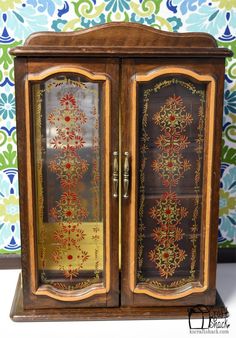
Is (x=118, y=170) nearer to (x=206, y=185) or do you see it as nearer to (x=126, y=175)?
(x=126, y=175)

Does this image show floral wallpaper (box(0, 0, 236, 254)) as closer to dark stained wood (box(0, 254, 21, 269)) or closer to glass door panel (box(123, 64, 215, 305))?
dark stained wood (box(0, 254, 21, 269))

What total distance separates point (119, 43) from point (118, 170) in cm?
52

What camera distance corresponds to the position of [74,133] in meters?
1.92

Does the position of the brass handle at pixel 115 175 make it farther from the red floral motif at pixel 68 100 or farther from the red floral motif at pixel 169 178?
the red floral motif at pixel 68 100

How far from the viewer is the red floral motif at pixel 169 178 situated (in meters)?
1.92

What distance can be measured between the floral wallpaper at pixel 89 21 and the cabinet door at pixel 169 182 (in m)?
0.61

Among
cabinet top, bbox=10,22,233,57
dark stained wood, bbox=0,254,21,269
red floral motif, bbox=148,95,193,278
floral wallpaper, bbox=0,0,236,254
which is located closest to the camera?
cabinet top, bbox=10,22,233,57

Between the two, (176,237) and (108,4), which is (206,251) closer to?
(176,237)

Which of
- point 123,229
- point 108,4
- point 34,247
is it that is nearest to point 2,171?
point 34,247

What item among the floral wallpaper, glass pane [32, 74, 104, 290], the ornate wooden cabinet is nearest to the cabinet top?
the ornate wooden cabinet

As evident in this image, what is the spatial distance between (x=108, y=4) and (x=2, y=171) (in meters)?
1.02

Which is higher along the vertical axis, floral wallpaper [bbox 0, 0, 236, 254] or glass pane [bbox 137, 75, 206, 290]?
floral wallpaper [bbox 0, 0, 236, 254]

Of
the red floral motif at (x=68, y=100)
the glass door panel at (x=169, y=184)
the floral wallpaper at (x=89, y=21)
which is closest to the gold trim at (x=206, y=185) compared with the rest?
the glass door panel at (x=169, y=184)

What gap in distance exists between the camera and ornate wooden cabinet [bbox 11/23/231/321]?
1.86 meters
